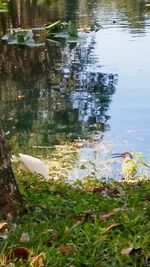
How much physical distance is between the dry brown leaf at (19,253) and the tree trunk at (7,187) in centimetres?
57

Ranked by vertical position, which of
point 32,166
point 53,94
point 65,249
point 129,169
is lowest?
point 53,94

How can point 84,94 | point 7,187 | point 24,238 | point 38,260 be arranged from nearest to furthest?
point 38,260 → point 24,238 → point 7,187 → point 84,94

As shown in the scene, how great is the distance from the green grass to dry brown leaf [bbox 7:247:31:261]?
36mm

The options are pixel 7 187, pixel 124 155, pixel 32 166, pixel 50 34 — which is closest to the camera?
pixel 7 187

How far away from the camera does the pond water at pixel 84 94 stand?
809 cm

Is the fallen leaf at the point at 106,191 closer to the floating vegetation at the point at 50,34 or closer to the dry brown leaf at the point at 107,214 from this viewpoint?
the dry brown leaf at the point at 107,214

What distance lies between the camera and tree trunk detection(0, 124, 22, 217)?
129 inches

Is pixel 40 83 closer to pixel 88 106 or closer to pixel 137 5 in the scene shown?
pixel 88 106

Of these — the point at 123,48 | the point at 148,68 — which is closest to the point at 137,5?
the point at 123,48

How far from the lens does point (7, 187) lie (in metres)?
3.32

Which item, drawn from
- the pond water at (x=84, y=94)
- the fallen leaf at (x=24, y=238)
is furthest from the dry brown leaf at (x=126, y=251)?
the pond water at (x=84, y=94)

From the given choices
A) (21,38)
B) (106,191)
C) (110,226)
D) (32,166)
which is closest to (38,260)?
(110,226)

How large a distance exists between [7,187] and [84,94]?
759 cm

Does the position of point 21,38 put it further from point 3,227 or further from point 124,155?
point 3,227
